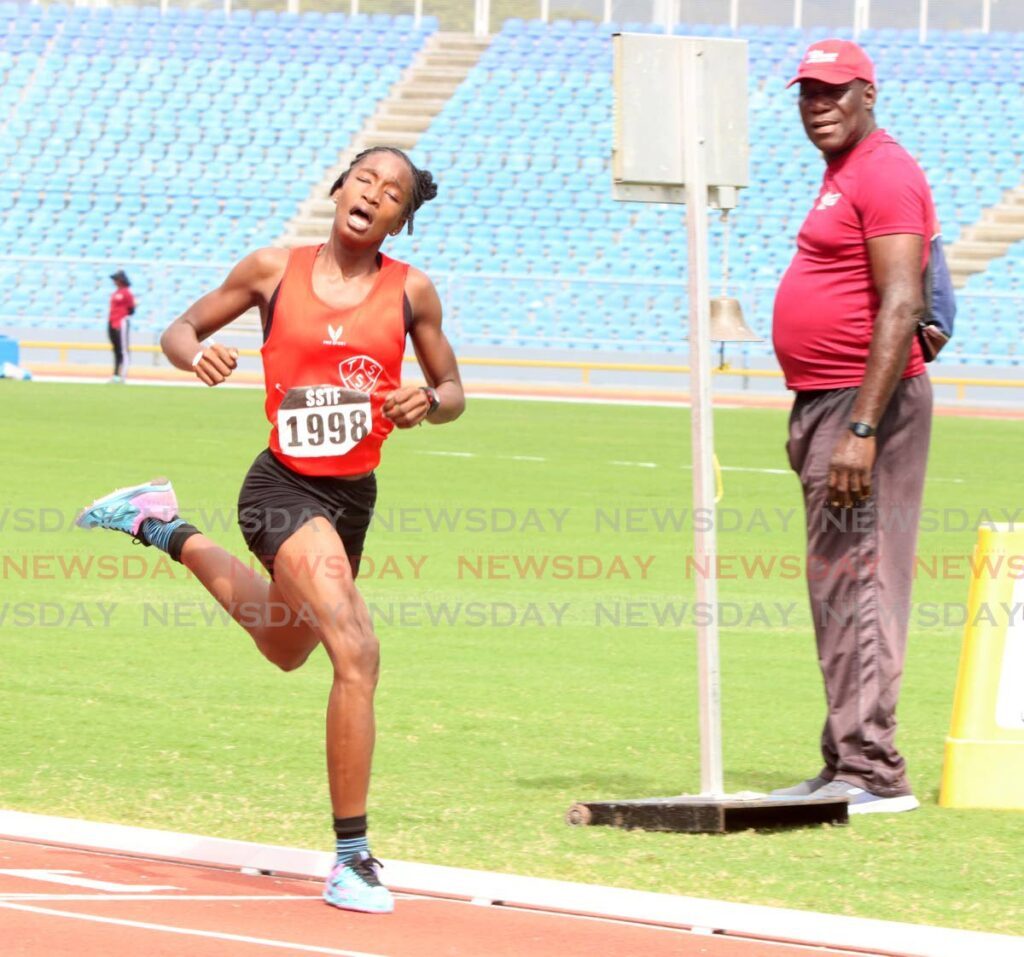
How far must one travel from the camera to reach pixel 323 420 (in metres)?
5.77

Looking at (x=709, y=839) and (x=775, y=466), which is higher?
(x=775, y=466)

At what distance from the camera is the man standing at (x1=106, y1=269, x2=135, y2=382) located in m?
31.7

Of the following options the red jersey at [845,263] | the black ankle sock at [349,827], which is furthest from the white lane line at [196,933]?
the red jersey at [845,263]

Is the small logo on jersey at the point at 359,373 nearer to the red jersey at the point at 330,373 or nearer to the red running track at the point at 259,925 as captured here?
the red jersey at the point at 330,373

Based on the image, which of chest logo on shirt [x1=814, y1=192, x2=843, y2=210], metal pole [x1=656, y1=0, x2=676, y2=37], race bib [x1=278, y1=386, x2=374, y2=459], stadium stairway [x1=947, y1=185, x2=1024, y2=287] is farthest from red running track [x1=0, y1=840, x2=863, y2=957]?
metal pole [x1=656, y1=0, x2=676, y2=37]

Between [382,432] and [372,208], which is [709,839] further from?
[372,208]

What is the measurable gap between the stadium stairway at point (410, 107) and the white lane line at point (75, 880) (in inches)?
1389

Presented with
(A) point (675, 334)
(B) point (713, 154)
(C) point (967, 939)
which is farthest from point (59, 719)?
(A) point (675, 334)

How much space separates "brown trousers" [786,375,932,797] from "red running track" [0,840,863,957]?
69.3 inches

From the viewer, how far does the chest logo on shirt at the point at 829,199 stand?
646 centimetres

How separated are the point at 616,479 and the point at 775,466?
2546mm

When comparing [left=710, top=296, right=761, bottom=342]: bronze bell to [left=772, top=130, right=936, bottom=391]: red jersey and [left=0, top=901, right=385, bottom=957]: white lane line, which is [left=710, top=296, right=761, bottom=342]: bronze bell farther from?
[left=0, top=901, right=385, bottom=957]: white lane line

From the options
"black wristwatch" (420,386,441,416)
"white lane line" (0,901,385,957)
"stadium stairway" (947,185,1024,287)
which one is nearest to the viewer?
"white lane line" (0,901,385,957)

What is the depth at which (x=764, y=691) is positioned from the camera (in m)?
8.91
